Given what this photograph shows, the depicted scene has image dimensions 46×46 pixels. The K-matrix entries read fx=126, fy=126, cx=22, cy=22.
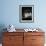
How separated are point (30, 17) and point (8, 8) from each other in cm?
77

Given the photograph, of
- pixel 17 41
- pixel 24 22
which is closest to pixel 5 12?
pixel 24 22

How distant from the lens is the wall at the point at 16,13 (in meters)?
4.10

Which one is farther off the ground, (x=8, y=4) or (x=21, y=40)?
(x=8, y=4)

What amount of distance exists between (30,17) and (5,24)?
33.5 inches

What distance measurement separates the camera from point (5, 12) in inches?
162

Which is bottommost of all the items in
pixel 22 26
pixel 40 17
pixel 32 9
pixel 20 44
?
pixel 20 44

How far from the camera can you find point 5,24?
13.6 ft

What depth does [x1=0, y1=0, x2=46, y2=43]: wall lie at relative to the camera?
4.10 metres

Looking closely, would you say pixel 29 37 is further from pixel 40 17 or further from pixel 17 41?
pixel 40 17

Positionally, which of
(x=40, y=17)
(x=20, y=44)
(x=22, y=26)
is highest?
(x=40, y=17)

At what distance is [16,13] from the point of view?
4121mm

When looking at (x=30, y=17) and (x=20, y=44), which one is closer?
(x=20, y=44)

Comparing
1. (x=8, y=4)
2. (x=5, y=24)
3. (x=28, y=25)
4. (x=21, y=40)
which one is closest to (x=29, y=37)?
(x=21, y=40)

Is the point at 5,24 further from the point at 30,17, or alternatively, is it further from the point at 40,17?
the point at 40,17
